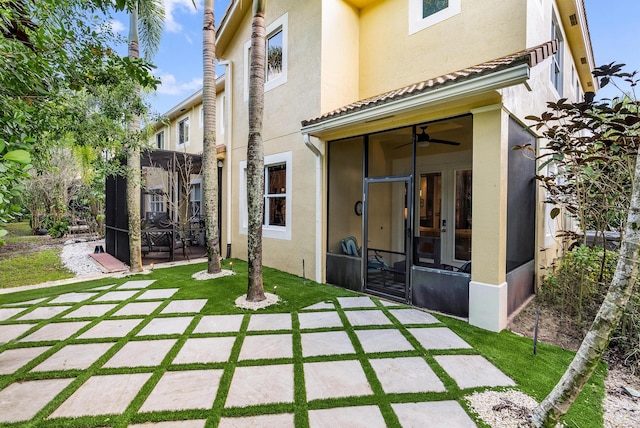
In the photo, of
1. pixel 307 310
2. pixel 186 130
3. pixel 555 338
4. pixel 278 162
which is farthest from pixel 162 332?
pixel 186 130

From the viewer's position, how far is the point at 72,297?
19.5 feet

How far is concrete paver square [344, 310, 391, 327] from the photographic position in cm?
476

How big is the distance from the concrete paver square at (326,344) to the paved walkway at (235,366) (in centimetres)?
1

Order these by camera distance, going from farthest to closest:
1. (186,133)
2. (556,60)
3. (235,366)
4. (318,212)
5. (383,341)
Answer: (186,133) → (556,60) → (318,212) → (383,341) → (235,366)

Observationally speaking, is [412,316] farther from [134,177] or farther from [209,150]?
[134,177]

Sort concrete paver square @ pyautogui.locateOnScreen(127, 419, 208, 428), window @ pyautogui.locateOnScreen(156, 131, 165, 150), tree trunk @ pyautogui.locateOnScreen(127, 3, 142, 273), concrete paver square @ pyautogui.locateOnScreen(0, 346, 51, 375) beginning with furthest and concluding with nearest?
1. window @ pyautogui.locateOnScreen(156, 131, 165, 150)
2. tree trunk @ pyautogui.locateOnScreen(127, 3, 142, 273)
3. concrete paver square @ pyautogui.locateOnScreen(0, 346, 51, 375)
4. concrete paver square @ pyautogui.locateOnScreen(127, 419, 208, 428)

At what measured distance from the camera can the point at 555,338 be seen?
4492 millimetres

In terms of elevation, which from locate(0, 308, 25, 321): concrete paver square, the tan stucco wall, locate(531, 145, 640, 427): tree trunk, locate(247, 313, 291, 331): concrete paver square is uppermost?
the tan stucco wall

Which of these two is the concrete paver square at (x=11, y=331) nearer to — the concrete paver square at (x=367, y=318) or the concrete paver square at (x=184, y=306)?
the concrete paver square at (x=184, y=306)

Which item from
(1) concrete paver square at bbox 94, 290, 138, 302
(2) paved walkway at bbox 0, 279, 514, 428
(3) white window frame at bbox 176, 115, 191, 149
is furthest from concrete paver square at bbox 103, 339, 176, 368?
(3) white window frame at bbox 176, 115, 191, 149

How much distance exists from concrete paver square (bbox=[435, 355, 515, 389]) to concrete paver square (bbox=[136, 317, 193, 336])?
3.68m

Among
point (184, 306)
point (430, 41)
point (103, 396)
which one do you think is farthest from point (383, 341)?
point (430, 41)

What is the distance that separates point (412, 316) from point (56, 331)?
5534mm

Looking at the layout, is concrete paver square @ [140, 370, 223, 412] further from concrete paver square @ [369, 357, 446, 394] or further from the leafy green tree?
the leafy green tree
